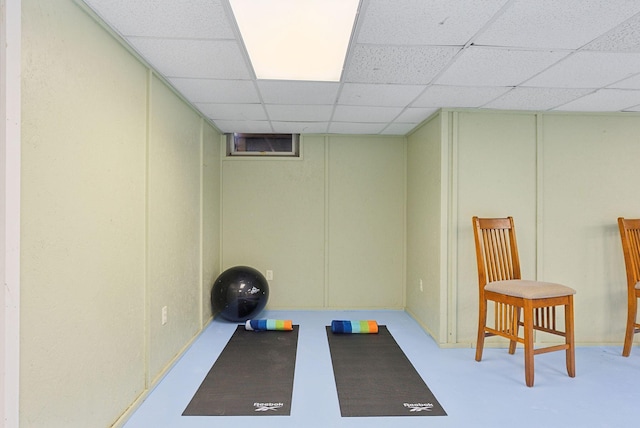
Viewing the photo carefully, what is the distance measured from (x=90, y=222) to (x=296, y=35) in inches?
59.9

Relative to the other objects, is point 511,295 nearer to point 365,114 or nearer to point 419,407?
point 419,407

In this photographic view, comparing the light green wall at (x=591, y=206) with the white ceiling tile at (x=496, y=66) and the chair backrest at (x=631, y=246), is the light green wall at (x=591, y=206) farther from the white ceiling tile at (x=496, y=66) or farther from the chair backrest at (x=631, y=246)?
the white ceiling tile at (x=496, y=66)

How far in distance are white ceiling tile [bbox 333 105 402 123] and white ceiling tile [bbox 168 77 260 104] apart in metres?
0.80

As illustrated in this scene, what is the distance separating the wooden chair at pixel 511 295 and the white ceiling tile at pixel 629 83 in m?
1.18

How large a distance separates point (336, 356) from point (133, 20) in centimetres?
264

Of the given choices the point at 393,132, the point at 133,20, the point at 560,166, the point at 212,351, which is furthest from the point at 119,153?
the point at 560,166

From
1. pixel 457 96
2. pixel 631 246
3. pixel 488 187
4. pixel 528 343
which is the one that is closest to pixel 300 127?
pixel 457 96

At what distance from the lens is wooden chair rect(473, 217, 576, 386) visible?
2502mm

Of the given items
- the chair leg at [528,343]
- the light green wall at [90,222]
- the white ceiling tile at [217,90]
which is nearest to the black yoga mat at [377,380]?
the chair leg at [528,343]

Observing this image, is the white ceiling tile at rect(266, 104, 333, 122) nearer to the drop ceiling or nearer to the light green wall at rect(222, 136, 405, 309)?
the drop ceiling

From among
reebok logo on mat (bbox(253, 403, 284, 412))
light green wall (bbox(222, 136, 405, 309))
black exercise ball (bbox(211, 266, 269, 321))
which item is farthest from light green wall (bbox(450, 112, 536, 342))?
black exercise ball (bbox(211, 266, 269, 321))

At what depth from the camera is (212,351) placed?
3.08 meters

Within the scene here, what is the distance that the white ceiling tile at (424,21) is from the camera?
1.61m

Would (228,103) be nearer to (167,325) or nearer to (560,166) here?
(167,325)
